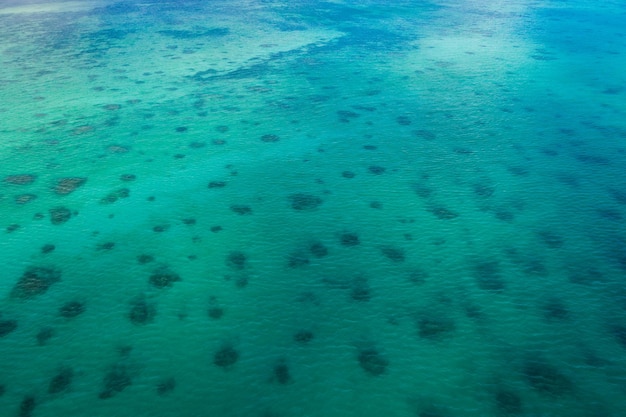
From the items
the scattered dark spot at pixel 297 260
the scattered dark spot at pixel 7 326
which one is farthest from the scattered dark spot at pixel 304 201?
the scattered dark spot at pixel 7 326

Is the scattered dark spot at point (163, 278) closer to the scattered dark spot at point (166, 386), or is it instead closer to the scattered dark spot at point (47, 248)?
the scattered dark spot at point (166, 386)

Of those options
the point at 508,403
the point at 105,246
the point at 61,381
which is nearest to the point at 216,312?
the point at 61,381

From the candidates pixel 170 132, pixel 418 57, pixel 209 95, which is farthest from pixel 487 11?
pixel 170 132

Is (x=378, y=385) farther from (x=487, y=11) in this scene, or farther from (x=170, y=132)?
(x=487, y=11)

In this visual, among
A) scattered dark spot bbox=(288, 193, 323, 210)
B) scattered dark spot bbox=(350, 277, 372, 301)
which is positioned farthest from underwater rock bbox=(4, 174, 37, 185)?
scattered dark spot bbox=(350, 277, 372, 301)

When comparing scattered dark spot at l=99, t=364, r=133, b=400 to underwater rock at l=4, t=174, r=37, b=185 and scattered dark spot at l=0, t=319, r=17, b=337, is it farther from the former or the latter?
underwater rock at l=4, t=174, r=37, b=185

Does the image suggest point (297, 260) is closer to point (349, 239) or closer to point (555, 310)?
point (349, 239)
